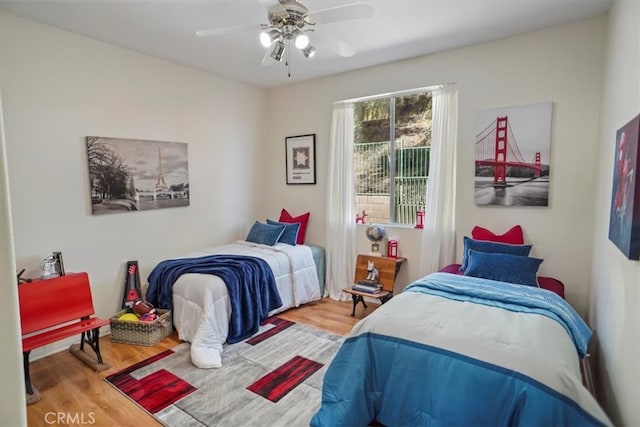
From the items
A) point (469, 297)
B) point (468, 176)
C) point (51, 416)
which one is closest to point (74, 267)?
point (51, 416)

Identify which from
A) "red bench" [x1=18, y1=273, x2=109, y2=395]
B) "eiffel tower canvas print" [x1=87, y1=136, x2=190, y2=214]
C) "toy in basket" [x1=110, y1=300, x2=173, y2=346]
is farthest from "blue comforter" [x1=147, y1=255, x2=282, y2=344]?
"eiffel tower canvas print" [x1=87, y1=136, x2=190, y2=214]

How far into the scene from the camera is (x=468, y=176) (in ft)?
11.2

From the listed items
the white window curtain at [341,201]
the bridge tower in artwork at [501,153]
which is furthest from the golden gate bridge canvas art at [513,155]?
the white window curtain at [341,201]

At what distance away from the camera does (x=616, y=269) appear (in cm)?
183

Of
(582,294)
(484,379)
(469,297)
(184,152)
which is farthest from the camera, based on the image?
(184,152)

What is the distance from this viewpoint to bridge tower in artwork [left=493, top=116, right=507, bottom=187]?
10.4ft

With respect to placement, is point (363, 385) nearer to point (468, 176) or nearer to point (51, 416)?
point (51, 416)

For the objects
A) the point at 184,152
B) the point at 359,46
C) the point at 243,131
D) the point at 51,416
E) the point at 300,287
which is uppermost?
the point at 359,46

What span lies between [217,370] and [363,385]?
1284 millimetres

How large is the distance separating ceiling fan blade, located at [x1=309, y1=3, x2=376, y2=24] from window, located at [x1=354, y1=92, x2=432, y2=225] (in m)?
1.89

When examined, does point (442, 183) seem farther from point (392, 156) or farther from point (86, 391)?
point (86, 391)

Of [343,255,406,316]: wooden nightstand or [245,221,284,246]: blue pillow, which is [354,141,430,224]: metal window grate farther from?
[245,221,284,246]: blue pillow

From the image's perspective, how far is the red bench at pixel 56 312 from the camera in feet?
8.12

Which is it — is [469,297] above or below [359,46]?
below
